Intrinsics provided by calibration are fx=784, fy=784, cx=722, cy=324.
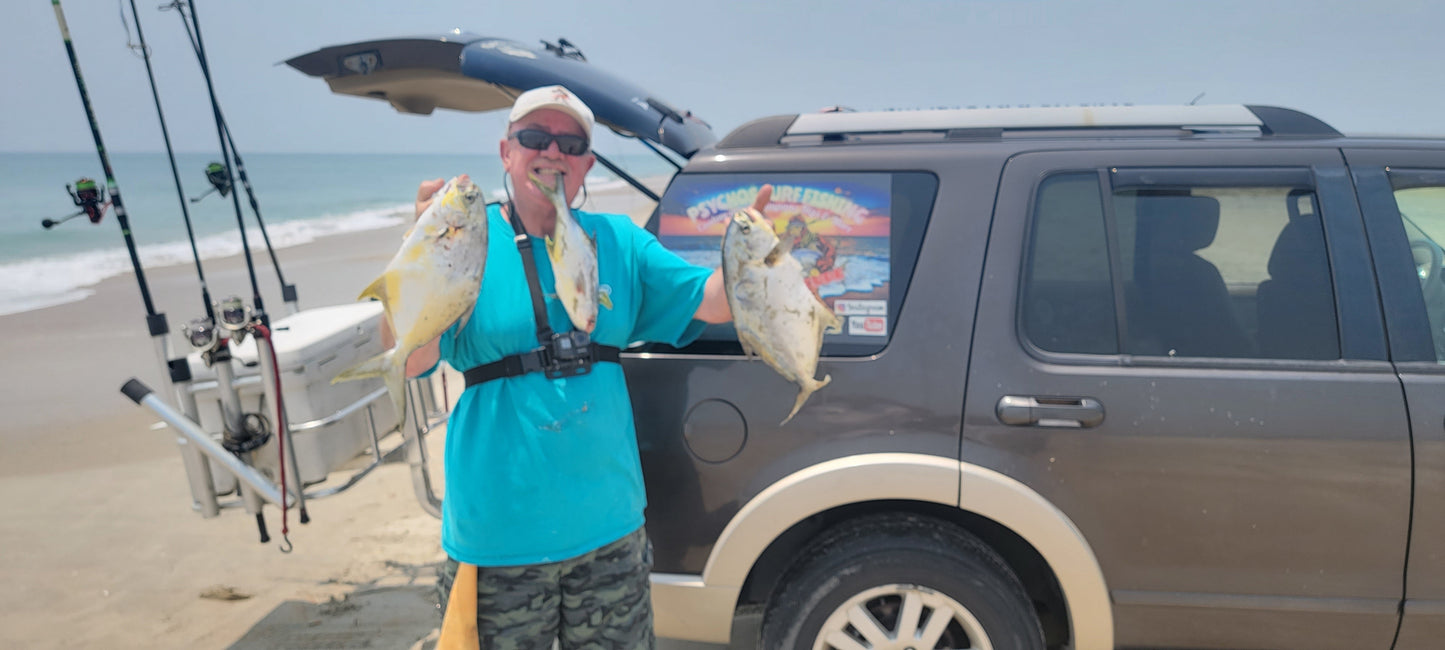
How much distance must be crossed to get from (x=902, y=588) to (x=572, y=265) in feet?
4.45

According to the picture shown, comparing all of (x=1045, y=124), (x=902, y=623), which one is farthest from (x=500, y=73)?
(x=902, y=623)

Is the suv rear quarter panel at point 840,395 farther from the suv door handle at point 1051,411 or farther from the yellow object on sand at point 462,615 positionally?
the yellow object on sand at point 462,615

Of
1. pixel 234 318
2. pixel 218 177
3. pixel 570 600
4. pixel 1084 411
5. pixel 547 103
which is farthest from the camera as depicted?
pixel 218 177

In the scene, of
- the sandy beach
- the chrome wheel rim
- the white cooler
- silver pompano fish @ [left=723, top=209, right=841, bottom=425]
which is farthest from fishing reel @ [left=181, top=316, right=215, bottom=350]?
the chrome wheel rim

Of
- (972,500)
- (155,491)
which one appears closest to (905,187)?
(972,500)

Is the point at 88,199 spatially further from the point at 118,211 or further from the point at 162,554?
the point at 162,554

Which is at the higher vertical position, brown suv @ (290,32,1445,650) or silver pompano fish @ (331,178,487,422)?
silver pompano fish @ (331,178,487,422)

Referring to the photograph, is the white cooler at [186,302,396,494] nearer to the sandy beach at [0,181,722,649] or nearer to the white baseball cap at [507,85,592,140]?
the sandy beach at [0,181,722,649]

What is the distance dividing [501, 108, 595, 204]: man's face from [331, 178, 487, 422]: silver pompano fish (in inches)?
11.4

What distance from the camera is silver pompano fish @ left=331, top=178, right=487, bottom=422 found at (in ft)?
4.93

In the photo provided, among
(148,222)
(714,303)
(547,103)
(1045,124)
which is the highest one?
(148,222)

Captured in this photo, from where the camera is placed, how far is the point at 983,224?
7.36ft

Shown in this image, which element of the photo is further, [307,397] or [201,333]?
[307,397]

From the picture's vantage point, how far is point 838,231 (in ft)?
7.59
